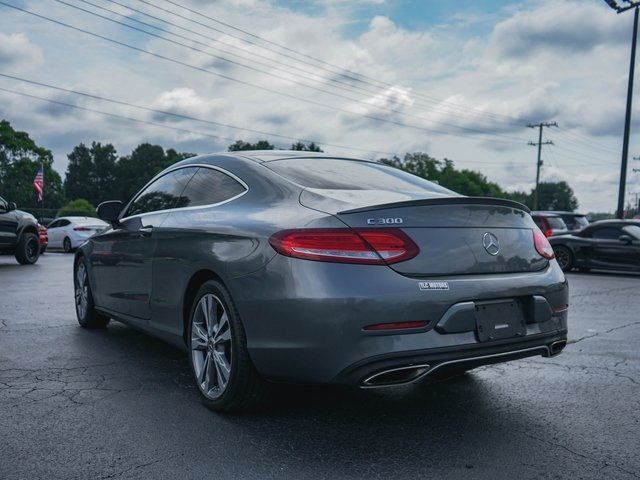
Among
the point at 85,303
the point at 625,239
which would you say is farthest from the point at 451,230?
the point at 625,239

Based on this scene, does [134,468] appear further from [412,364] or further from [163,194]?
[163,194]

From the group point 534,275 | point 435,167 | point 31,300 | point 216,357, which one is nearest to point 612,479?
point 534,275

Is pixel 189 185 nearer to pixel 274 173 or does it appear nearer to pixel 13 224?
pixel 274 173

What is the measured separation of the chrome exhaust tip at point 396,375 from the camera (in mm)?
3184

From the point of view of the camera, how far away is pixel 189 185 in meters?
4.72

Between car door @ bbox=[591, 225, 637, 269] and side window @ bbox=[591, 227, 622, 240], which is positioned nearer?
car door @ bbox=[591, 225, 637, 269]

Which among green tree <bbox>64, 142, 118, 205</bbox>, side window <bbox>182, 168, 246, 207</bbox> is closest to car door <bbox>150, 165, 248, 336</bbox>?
side window <bbox>182, 168, 246, 207</bbox>

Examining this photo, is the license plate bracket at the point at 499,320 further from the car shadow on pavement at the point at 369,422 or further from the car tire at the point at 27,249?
the car tire at the point at 27,249

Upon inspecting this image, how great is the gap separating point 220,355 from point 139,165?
395 ft

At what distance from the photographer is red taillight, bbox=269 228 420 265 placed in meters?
3.25

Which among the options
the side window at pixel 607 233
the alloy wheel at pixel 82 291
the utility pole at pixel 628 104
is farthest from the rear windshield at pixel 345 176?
the utility pole at pixel 628 104

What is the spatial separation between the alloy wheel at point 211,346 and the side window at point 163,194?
37.8 inches

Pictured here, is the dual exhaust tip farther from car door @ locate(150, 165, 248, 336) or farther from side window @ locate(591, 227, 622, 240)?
side window @ locate(591, 227, 622, 240)

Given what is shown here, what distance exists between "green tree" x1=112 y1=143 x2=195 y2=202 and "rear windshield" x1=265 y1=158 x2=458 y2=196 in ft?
379
